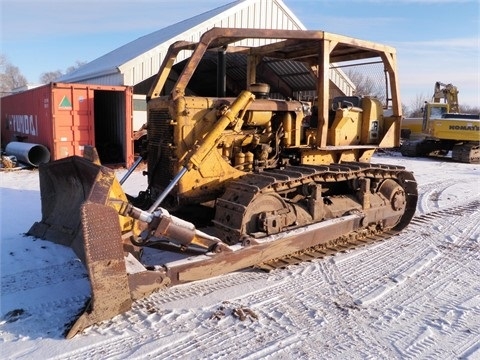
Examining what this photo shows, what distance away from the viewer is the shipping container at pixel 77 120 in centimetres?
1205

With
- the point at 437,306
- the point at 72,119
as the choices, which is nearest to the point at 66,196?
the point at 437,306

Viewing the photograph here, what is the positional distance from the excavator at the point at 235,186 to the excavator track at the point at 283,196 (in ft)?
0.05

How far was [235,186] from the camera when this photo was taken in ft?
15.8

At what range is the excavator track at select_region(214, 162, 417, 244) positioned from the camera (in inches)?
180

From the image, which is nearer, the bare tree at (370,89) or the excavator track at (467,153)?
the bare tree at (370,89)

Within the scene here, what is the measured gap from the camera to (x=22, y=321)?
142 inches

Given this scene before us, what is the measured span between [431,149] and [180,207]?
16.5m

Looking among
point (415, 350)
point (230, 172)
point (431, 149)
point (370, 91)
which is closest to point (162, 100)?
point (230, 172)

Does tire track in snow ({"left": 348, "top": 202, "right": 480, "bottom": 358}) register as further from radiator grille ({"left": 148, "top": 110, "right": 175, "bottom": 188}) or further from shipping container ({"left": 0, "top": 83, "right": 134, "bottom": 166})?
shipping container ({"left": 0, "top": 83, "right": 134, "bottom": 166})

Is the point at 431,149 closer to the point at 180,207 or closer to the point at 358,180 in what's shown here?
the point at 358,180

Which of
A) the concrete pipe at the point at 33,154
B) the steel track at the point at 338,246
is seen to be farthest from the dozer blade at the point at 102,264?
the concrete pipe at the point at 33,154

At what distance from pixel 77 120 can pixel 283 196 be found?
890 centimetres

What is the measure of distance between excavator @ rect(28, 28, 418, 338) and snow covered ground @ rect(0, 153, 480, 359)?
24cm

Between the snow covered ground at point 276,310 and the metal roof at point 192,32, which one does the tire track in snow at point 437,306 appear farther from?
the metal roof at point 192,32
